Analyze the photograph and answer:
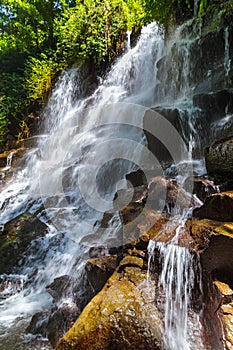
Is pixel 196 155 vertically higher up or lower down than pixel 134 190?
higher up

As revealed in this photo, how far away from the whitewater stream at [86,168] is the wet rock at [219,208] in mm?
735

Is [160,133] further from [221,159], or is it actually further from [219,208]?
[219,208]

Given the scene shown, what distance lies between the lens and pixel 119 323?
7.86 feet

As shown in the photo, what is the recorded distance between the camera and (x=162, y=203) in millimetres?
3912

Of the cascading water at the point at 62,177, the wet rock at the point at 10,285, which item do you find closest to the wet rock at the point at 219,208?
the cascading water at the point at 62,177

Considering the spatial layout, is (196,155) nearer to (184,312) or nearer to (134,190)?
(134,190)

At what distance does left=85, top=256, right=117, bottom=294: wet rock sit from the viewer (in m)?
3.34

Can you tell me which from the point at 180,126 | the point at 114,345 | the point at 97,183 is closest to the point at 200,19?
the point at 180,126

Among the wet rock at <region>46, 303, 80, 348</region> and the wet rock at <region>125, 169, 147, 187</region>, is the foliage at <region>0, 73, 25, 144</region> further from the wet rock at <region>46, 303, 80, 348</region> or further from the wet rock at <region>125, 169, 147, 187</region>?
the wet rock at <region>46, 303, 80, 348</region>

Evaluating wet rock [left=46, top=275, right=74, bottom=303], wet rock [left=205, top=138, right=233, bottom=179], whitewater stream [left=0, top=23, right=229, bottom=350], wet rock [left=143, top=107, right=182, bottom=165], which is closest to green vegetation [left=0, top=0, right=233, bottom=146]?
whitewater stream [left=0, top=23, right=229, bottom=350]

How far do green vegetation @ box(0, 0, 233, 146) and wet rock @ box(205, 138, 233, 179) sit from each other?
7413mm

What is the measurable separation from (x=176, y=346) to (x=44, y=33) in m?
14.8

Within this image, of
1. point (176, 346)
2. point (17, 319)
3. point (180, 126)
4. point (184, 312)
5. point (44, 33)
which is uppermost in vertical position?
point (44, 33)

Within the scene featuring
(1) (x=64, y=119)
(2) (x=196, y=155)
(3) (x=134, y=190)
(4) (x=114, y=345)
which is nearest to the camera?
(4) (x=114, y=345)
